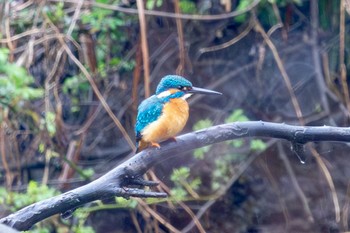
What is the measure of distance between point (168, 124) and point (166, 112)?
4 centimetres

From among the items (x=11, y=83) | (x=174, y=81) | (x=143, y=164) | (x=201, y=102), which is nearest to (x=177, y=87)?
(x=174, y=81)

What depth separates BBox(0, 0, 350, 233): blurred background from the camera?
249 cm

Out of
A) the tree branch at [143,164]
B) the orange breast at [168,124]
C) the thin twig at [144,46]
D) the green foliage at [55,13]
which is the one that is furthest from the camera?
the green foliage at [55,13]

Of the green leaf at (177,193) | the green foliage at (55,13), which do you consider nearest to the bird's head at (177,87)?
the green leaf at (177,193)

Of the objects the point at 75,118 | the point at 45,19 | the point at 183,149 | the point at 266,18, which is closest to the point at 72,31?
the point at 45,19

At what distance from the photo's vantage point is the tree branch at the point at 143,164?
104cm

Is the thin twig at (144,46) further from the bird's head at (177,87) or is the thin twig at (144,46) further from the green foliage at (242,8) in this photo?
the bird's head at (177,87)

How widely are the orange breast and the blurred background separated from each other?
1.02 m

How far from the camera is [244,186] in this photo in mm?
2598

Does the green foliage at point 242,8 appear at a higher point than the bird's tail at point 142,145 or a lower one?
higher

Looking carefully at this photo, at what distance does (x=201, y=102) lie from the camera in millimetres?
2613

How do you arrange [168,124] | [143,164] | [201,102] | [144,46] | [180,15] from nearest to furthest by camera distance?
[143,164]
[168,124]
[144,46]
[180,15]
[201,102]

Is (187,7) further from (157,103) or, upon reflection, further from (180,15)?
(157,103)

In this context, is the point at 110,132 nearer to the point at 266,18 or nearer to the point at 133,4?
the point at 133,4
